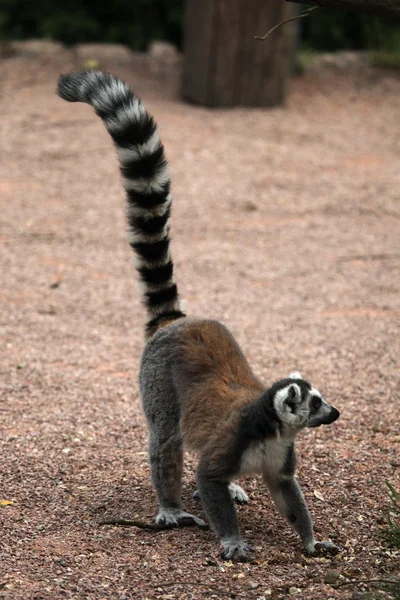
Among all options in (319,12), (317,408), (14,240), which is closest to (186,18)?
(319,12)

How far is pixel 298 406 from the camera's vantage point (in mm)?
3725

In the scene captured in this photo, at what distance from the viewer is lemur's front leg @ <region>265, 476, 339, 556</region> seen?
12.5 ft

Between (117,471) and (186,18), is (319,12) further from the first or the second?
(117,471)

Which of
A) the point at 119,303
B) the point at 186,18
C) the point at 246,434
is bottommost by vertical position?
the point at 119,303

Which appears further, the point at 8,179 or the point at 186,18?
the point at 186,18

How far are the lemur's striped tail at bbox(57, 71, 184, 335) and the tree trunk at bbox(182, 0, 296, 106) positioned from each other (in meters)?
6.60

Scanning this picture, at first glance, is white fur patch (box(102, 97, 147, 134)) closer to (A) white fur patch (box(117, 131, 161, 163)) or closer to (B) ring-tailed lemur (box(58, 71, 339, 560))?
(B) ring-tailed lemur (box(58, 71, 339, 560))

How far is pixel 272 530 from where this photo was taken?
13.4ft

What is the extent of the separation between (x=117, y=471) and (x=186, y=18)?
797 centimetres

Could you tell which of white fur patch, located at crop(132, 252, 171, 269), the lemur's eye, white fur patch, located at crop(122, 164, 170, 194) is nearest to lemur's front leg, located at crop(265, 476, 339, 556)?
the lemur's eye

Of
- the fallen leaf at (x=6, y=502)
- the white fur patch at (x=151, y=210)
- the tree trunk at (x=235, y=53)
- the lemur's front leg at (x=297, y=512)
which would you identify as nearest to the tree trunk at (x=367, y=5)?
the white fur patch at (x=151, y=210)

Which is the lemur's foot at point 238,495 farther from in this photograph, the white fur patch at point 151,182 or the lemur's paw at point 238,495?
the white fur patch at point 151,182

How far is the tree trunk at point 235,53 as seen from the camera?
34.7 feet

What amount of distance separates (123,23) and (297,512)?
10676 mm
